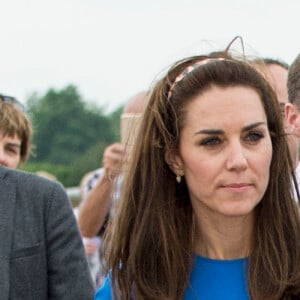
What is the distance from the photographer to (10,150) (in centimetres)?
415

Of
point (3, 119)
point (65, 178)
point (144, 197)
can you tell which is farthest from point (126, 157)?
point (65, 178)

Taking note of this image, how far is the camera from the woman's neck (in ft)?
9.14

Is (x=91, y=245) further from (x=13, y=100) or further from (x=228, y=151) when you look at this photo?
(x=228, y=151)

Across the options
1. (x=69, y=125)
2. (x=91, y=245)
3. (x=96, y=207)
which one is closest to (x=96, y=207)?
(x=96, y=207)

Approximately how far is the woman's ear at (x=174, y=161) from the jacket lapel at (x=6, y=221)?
0.70 meters

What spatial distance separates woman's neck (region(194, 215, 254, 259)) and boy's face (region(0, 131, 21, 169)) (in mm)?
1557

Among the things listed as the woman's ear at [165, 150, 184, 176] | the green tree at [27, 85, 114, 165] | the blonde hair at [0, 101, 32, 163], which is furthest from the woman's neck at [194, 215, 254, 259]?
the green tree at [27, 85, 114, 165]

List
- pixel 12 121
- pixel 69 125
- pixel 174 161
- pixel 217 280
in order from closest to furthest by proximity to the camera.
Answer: pixel 217 280
pixel 174 161
pixel 12 121
pixel 69 125

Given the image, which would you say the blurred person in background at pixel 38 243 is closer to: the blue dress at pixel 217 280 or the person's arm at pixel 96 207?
the blue dress at pixel 217 280

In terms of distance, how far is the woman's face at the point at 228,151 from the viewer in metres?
2.66

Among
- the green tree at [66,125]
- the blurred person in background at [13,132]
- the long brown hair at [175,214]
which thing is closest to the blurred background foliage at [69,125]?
the green tree at [66,125]

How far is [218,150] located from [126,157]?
0.47 metres

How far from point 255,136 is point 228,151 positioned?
0.33ft

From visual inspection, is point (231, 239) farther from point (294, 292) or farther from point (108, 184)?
point (108, 184)
